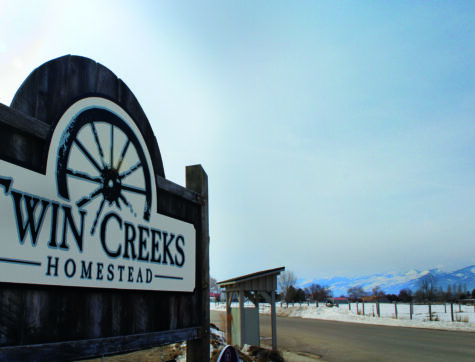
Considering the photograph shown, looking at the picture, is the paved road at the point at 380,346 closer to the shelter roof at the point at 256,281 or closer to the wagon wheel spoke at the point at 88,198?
the shelter roof at the point at 256,281

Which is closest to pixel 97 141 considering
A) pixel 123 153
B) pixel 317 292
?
pixel 123 153

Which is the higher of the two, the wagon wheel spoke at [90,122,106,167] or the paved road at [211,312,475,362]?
the wagon wheel spoke at [90,122,106,167]

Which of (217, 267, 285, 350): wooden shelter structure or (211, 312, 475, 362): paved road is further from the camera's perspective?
(211, 312, 475, 362): paved road

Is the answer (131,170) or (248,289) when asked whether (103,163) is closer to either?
(131,170)

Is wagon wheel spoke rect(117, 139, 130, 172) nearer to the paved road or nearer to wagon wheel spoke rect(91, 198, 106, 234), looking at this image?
wagon wheel spoke rect(91, 198, 106, 234)

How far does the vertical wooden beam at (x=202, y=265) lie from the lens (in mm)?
3781

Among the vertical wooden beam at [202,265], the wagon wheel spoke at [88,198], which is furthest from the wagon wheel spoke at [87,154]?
the vertical wooden beam at [202,265]

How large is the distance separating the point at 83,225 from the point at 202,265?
167 cm

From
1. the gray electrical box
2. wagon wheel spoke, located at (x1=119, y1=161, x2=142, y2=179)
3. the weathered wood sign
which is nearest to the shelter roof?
the gray electrical box

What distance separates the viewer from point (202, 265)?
3.92 metres

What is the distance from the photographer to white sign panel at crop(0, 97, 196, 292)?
209cm

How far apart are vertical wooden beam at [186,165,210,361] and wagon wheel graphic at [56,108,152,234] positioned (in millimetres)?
1029

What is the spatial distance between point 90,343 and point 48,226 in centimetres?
76

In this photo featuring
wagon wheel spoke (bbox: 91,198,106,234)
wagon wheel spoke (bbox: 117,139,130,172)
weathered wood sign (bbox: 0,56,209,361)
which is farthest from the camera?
wagon wheel spoke (bbox: 117,139,130,172)
